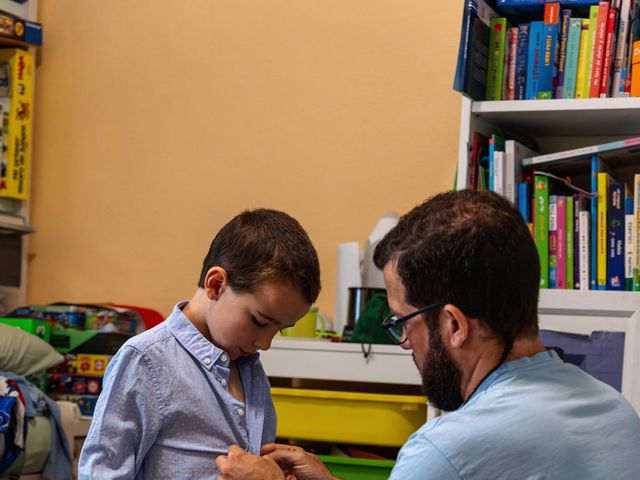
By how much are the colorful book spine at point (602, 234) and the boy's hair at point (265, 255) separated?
91 centimetres

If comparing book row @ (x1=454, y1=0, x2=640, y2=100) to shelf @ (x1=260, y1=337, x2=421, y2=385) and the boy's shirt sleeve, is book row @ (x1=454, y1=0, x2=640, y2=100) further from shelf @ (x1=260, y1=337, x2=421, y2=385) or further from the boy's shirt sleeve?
the boy's shirt sleeve

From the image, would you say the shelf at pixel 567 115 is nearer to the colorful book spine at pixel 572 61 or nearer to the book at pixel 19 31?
the colorful book spine at pixel 572 61

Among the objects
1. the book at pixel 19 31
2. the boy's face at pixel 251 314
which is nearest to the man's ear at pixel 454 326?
the boy's face at pixel 251 314

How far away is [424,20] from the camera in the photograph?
2.88m

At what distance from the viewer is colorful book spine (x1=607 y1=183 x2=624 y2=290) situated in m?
2.14

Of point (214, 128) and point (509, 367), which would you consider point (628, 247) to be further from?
point (214, 128)

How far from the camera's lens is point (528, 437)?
99 centimetres

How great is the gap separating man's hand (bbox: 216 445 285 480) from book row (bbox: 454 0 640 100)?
111 cm

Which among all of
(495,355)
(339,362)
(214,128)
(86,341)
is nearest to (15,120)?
(214,128)

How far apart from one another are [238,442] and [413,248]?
20.6 inches

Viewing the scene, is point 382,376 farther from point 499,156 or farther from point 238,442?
point 238,442

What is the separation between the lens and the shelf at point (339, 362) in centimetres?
235

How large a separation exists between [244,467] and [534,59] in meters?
1.30

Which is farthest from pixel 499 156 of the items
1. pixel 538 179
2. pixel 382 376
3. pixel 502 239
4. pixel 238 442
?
pixel 502 239
